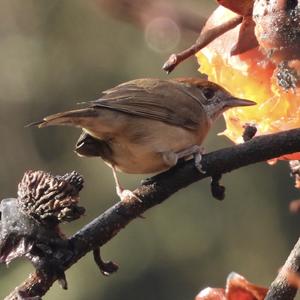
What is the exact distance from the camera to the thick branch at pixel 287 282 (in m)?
1.21

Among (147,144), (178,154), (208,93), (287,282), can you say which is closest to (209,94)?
(208,93)

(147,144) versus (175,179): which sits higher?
(175,179)

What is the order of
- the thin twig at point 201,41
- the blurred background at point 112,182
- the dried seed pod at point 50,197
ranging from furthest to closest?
the blurred background at point 112,182, the thin twig at point 201,41, the dried seed pod at point 50,197

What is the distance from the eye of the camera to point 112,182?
852 cm

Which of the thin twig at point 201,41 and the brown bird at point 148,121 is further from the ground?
the thin twig at point 201,41

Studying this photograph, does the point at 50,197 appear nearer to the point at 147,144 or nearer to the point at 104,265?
the point at 104,265

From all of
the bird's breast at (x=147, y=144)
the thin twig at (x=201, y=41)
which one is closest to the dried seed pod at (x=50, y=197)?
the thin twig at (x=201, y=41)

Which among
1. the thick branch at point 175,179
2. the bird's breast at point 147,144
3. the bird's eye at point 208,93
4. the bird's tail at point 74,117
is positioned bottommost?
the bird's breast at point 147,144

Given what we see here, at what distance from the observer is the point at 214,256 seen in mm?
8586

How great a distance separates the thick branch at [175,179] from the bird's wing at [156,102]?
96 centimetres

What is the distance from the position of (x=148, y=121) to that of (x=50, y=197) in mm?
1173

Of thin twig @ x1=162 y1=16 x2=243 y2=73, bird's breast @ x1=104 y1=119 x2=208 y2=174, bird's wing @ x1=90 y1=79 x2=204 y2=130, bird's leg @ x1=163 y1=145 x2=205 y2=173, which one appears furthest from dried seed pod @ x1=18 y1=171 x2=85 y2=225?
bird's wing @ x1=90 y1=79 x2=204 y2=130

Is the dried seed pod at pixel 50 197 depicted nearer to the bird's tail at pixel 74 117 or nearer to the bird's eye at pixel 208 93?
the bird's tail at pixel 74 117

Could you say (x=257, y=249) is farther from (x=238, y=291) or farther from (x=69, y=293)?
(x=238, y=291)
